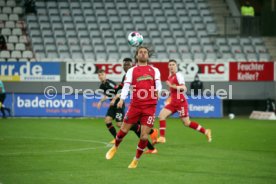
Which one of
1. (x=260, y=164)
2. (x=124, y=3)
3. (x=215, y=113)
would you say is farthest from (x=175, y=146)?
(x=124, y=3)

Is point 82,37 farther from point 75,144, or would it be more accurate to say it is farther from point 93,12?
point 75,144

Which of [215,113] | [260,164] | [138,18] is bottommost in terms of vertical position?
[215,113]

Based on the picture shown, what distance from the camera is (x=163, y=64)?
31703 mm

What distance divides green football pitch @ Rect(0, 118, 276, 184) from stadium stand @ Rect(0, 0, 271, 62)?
1093 cm

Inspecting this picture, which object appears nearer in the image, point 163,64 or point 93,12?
point 163,64

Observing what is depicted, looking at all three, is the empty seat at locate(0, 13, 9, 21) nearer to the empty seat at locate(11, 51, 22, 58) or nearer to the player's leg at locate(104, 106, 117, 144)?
the empty seat at locate(11, 51, 22, 58)

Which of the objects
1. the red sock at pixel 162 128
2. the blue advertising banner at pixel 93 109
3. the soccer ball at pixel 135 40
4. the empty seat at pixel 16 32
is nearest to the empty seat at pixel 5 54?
the empty seat at pixel 16 32

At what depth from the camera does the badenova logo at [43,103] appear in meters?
29.8

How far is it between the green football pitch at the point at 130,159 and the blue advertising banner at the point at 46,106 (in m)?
7.84

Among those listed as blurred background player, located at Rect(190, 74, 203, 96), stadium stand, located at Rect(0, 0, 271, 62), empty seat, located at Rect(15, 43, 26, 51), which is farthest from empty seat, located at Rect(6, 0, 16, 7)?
blurred background player, located at Rect(190, 74, 203, 96)

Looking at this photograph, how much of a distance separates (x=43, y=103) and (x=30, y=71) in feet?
7.06

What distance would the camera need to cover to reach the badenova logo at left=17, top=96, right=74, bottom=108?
2977 centimetres

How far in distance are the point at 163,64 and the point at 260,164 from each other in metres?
19.3

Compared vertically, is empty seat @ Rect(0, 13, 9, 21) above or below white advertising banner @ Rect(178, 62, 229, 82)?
above
